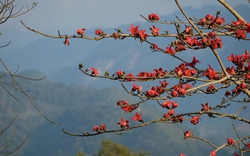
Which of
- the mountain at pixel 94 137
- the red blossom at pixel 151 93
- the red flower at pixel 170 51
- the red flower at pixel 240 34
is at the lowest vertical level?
the mountain at pixel 94 137

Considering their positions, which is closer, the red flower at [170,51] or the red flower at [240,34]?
the red flower at [240,34]

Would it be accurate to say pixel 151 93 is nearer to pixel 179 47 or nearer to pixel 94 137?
pixel 179 47

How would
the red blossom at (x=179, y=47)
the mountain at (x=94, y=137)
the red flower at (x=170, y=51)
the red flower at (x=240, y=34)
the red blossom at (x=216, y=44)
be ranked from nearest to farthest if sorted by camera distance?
1. the red blossom at (x=216, y=44)
2. the red flower at (x=240, y=34)
3. the red flower at (x=170, y=51)
4. the red blossom at (x=179, y=47)
5. the mountain at (x=94, y=137)

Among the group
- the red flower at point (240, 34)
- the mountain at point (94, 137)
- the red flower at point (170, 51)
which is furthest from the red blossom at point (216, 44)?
the mountain at point (94, 137)

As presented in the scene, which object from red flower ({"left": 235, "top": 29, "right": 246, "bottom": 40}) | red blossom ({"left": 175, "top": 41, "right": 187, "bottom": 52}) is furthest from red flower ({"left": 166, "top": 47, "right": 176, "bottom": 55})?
red flower ({"left": 235, "top": 29, "right": 246, "bottom": 40})

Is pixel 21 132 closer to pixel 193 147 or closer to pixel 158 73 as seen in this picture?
pixel 193 147

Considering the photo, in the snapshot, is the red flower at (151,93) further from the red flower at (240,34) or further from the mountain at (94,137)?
the mountain at (94,137)

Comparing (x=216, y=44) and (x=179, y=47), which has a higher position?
(x=216, y=44)

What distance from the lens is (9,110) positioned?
642ft

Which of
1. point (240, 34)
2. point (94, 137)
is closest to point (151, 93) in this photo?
point (240, 34)

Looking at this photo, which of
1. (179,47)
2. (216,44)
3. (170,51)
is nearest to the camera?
(216,44)

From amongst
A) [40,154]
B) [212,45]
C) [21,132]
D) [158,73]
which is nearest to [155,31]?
[158,73]

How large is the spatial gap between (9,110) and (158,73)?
7919 inches

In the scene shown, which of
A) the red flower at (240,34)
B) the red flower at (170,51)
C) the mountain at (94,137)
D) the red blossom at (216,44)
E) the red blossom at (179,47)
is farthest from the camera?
the mountain at (94,137)
